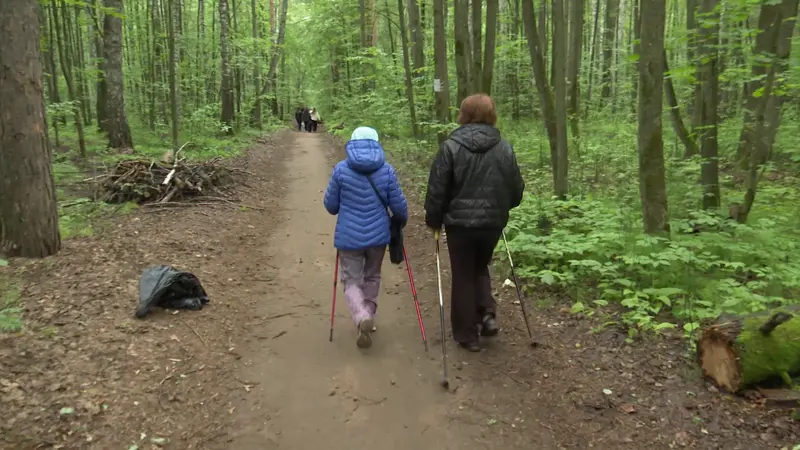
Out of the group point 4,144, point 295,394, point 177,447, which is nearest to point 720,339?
point 295,394

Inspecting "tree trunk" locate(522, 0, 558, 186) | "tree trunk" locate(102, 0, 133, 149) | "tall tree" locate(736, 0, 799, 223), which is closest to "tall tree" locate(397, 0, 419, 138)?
"tree trunk" locate(522, 0, 558, 186)

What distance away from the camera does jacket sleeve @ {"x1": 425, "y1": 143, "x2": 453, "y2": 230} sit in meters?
4.64

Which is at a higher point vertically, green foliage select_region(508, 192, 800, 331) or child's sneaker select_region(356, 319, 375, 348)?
green foliage select_region(508, 192, 800, 331)

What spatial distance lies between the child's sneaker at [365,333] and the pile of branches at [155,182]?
5.87 metres

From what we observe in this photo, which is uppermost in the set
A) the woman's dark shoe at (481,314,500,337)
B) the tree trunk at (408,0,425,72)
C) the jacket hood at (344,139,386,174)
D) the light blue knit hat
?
the tree trunk at (408,0,425,72)

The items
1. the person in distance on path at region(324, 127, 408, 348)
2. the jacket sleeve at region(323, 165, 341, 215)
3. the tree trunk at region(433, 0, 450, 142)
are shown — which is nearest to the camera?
the person in distance on path at region(324, 127, 408, 348)

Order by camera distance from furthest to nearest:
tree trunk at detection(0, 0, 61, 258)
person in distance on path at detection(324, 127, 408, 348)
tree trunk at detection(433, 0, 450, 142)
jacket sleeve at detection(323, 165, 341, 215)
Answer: tree trunk at detection(433, 0, 450, 142) < tree trunk at detection(0, 0, 61, 258) < jacket sleeve at detection(323, 165, 341, 215) < person in distance on path at detection(324, 127, 408, 348)

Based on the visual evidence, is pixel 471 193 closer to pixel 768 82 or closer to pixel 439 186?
pixel 439 186

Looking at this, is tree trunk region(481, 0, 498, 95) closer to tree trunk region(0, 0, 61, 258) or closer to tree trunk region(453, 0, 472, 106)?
tree trunk region(453, 0, 472, 106)

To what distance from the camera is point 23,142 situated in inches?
219

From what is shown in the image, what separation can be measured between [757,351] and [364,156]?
11.9ft

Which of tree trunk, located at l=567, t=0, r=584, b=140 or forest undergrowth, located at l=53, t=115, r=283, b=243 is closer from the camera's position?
forest undergrowth, located at l=53, t=115, r=283, b=243

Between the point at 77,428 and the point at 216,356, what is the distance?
141 centimetres

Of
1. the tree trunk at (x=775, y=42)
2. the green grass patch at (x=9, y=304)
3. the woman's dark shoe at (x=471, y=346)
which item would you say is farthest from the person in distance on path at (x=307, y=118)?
the woman's dark shoe at (x=471, y=346)
